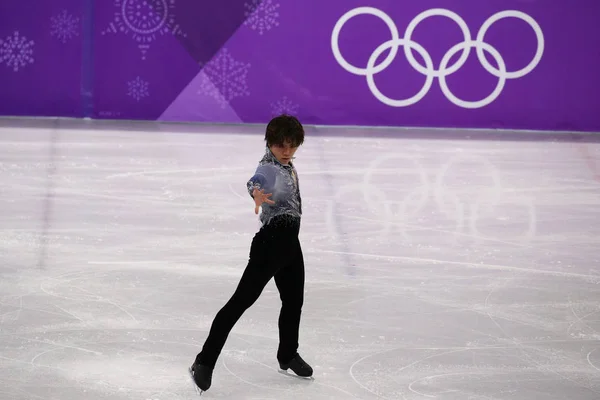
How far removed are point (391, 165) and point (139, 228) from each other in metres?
3.59

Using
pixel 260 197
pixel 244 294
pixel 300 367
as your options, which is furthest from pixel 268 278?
Answer: pixel 300 367

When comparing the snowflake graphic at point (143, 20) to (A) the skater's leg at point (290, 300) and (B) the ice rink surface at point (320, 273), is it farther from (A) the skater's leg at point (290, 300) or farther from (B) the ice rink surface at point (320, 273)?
(A) the skater's leg at point (290, 300)

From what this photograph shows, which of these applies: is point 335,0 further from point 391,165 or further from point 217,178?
point 217,178

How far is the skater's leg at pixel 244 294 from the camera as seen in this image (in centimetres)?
409

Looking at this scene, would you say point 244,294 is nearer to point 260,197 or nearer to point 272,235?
point 272,235

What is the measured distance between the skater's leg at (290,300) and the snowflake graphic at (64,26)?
883cm

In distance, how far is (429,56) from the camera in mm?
12602

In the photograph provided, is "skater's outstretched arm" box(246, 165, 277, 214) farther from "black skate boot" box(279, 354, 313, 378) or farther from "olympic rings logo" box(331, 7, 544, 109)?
"olympic rings logo" box(331, 7, 544, 109)

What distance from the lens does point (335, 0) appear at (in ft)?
41.2

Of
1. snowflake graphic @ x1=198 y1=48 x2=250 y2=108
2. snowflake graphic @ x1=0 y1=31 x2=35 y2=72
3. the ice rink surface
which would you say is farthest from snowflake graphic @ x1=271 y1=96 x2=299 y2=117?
snowflake graphic @ x1=0 y1=31 x2=35 y2=72

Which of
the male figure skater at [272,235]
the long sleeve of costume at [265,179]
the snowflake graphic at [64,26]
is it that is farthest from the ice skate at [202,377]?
the snowflake graphic at [64,26]

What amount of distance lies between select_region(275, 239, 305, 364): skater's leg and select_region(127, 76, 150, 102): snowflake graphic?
8.56 metres

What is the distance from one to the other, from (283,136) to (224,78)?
863 cm

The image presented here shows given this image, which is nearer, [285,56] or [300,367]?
[300,367]
